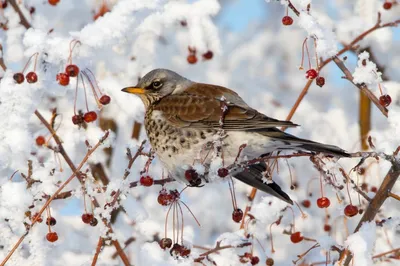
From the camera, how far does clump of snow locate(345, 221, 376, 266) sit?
262 centimetres

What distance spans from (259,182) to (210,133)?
0.39m

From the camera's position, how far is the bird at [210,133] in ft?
11.4

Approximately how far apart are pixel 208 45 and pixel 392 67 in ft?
8.51

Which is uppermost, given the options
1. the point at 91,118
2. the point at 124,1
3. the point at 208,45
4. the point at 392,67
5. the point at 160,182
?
the point at 392,67

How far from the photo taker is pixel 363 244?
264 centimetres

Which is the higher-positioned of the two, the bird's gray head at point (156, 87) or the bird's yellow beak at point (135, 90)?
the bird's gray head at point (156, 87)

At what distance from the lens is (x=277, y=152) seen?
3723 mm

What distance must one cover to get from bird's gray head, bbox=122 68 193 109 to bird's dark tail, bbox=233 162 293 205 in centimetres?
85

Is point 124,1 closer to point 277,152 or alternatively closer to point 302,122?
point 277,152

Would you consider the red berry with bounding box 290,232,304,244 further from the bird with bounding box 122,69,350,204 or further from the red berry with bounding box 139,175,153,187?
the red berry with bounding box 139,175,153,187

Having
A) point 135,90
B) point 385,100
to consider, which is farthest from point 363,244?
point 135,90

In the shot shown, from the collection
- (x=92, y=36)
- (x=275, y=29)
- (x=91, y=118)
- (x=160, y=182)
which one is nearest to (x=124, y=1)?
(x=92, y=36)

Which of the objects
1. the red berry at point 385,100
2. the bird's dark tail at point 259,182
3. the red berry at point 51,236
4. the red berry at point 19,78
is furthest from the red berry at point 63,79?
the red berry at point 385,100

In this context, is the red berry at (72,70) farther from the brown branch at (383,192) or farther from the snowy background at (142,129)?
the brown branch at (383,192)
